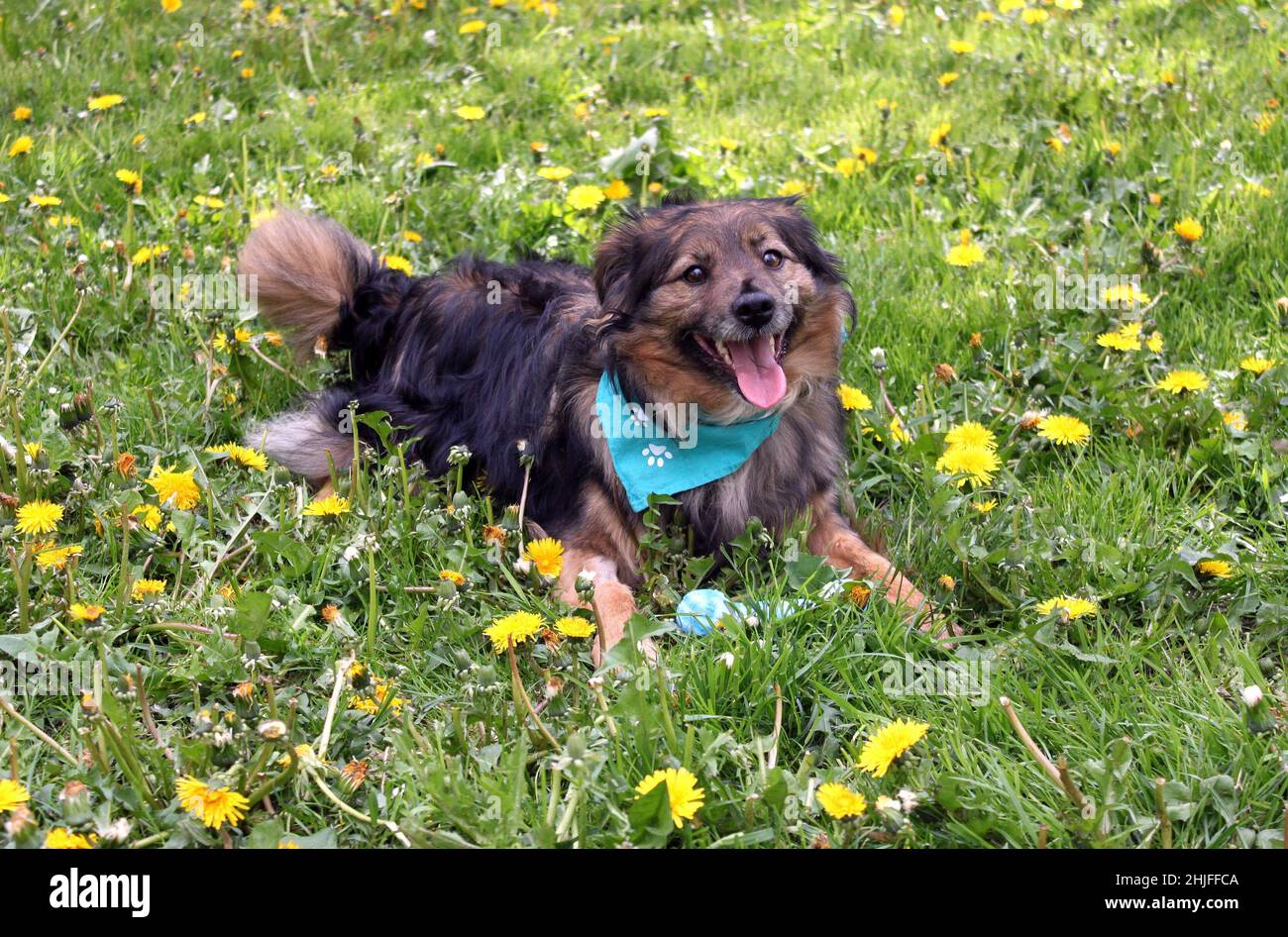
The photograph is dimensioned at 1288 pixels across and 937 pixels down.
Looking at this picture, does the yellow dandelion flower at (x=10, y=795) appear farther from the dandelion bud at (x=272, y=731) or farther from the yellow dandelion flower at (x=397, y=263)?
the yellow dandelion flower at (x=397, y=263)

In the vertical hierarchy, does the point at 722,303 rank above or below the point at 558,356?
above

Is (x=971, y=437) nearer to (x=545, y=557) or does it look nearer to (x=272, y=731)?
(x=545, y=557)

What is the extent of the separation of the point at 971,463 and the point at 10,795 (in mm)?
2484

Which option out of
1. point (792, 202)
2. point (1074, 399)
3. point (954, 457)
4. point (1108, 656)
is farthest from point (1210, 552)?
point (792, 202)

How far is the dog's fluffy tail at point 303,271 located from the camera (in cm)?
455

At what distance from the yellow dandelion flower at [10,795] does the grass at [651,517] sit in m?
0.08

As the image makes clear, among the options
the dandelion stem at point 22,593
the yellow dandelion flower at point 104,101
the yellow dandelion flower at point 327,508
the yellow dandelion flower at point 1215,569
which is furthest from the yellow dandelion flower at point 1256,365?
the yellow dandelion flower at point 104,101

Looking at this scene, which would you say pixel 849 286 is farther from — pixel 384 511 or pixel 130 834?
pixel 130 834

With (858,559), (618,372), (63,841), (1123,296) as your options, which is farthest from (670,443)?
(63,841)

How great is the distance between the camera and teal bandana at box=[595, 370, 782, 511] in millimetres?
3740

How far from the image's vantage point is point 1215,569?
10.5ft

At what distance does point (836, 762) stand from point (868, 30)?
214 inches

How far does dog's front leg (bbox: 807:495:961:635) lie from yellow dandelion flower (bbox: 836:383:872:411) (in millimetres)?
400

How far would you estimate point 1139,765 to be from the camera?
266 centimetres
